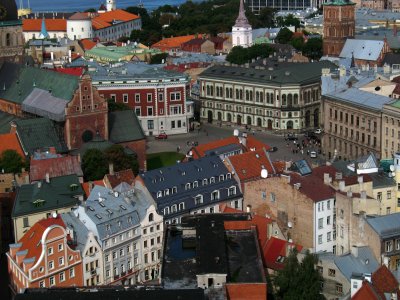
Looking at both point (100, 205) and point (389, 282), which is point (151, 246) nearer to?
point (100, 205)

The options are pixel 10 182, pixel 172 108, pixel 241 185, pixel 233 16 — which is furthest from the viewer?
pixel 233 16

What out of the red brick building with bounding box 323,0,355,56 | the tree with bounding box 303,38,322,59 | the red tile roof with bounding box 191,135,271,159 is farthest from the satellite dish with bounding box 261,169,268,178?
the tree with bounding box 303,38,322,59

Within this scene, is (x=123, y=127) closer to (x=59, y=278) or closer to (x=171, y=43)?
(x=59, y=278)

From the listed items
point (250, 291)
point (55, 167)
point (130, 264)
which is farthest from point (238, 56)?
point (250, 291)

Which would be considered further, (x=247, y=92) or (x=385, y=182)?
(x=247, y=92)

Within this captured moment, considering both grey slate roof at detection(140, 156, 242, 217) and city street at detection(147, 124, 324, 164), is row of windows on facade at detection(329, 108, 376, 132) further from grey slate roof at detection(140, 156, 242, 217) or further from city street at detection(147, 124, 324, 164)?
grey slate roof at detection(140, 156, 242, 217)

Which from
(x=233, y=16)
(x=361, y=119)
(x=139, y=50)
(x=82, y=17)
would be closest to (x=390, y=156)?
(x=361, y=119)
